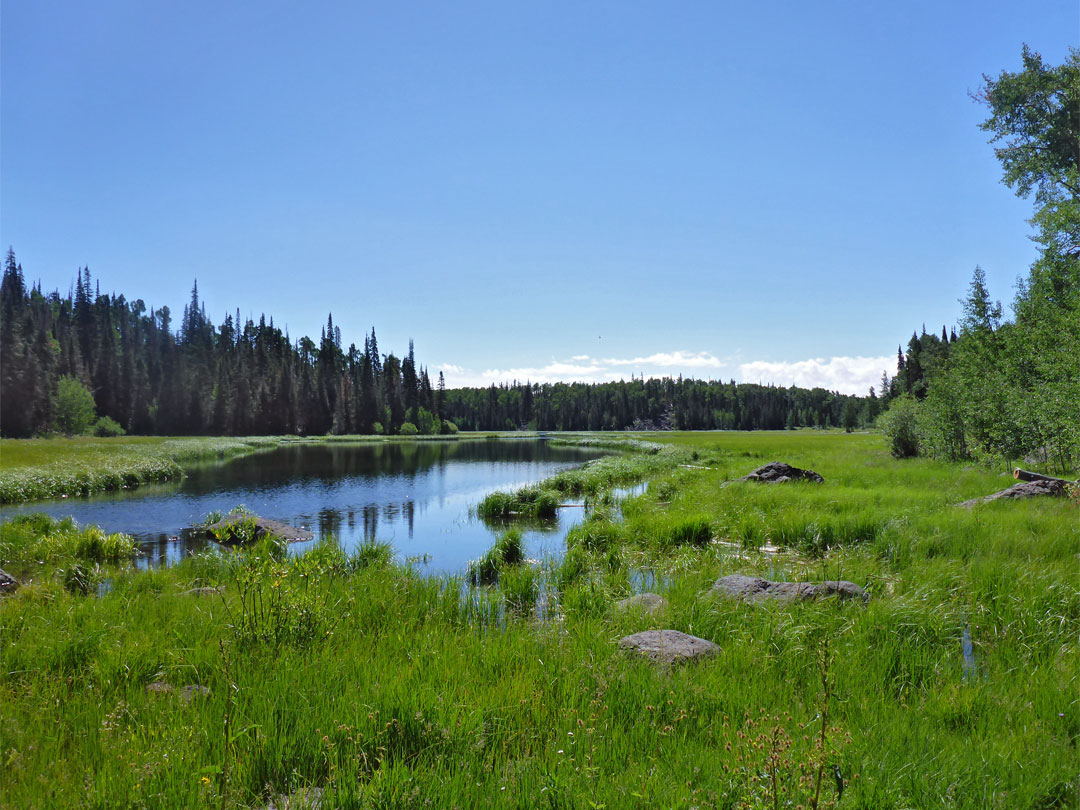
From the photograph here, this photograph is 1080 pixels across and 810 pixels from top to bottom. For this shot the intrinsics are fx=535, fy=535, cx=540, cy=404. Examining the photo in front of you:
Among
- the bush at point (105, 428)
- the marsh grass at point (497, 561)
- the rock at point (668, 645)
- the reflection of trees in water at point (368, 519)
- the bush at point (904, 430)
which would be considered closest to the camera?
the rock at point (668, 645)

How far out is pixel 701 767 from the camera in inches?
152

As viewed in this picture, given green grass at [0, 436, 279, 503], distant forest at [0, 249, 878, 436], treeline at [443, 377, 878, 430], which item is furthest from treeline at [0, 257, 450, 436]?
treeline at [443, 377, 878, 430]

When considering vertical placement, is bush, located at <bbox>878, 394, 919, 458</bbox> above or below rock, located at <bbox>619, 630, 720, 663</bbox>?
above

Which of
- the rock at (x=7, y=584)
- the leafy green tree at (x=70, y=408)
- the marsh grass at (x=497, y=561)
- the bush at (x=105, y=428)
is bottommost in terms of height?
the marsh grass at (x=497, y=561)

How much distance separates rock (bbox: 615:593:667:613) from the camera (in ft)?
26.5

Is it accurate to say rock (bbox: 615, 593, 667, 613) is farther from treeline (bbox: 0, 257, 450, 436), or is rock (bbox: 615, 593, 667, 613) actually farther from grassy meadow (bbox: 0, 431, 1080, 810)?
treeline (bbox: 0, 257, 450, 436)

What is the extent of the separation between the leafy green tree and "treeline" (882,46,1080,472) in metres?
91.3

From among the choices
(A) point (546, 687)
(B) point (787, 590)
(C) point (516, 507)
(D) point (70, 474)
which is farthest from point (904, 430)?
(D) point (70, 474)

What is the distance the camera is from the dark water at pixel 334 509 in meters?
15.4

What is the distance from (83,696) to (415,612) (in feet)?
13.3

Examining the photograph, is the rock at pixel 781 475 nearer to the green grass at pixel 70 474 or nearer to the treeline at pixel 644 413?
the green grass at pixel 70 474

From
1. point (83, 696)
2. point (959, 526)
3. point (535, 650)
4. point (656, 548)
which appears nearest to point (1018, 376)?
point (959, 526)

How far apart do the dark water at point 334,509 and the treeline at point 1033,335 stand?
17909mm

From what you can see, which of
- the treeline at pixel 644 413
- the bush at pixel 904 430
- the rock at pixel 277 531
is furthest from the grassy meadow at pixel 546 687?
the treeline at pixel 644 413
